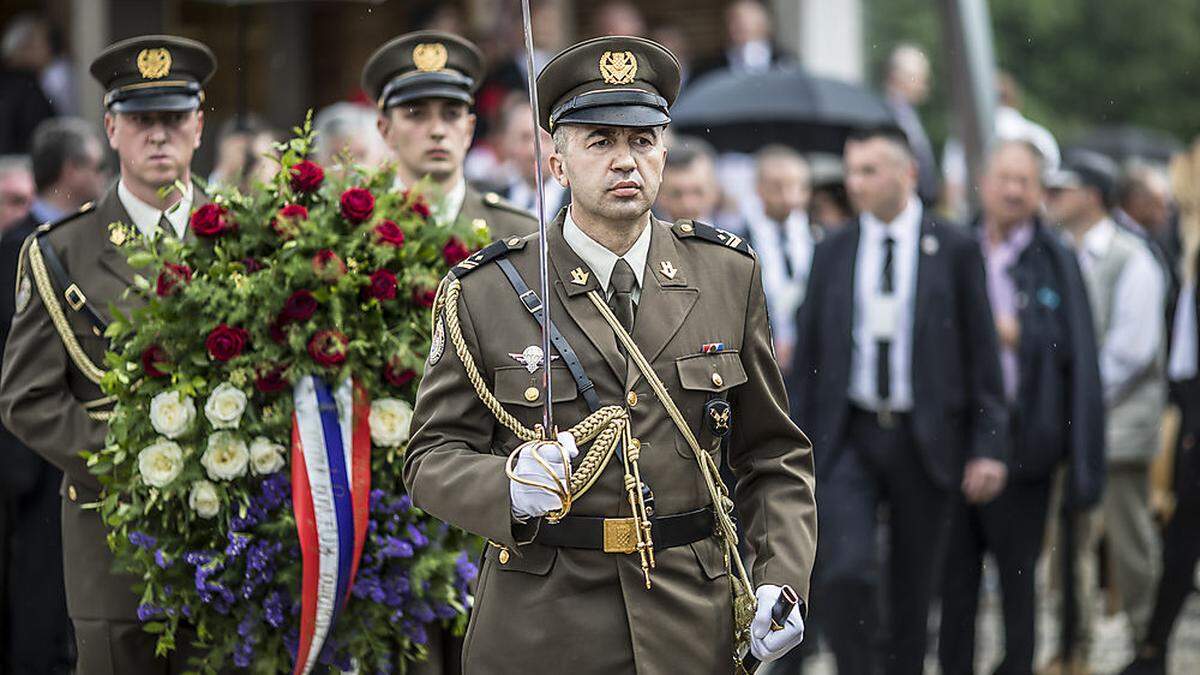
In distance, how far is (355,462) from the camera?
6.30 metres

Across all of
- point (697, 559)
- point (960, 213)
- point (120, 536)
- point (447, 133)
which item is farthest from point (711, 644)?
point (960, 213)

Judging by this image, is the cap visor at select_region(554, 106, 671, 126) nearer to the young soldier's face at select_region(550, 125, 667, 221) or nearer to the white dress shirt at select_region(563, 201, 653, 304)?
the young soldier's face at select_region(550, 125, 667, 221)

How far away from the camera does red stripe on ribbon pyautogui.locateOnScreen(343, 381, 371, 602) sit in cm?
626

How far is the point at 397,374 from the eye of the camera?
6.35m

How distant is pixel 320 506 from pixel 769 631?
73.6 inches

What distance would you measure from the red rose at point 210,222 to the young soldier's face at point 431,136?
109cm

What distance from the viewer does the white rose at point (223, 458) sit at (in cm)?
621

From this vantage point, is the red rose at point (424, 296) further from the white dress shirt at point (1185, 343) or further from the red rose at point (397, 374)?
the white dress shirt at point (1185, 343)

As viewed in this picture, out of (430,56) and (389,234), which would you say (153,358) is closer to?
(389,234)

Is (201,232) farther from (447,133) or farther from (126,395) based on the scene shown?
(447,133)

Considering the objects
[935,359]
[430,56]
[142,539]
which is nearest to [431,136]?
[430,56]

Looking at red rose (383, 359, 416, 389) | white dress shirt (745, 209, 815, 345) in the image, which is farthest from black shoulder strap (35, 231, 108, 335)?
white dress shirt (745, 209, 815, 345)

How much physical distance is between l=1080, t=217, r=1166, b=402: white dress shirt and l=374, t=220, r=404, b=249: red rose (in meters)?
5.46

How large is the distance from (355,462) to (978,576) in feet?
13.3
